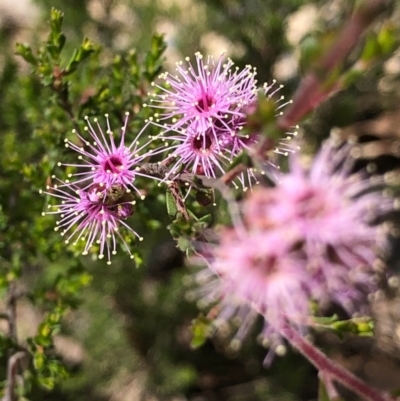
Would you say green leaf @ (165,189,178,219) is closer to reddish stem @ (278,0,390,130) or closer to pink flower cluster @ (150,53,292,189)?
pink flower cluster @ (150,53,292,189)

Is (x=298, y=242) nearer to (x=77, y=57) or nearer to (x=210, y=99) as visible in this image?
(x=210, y=99)

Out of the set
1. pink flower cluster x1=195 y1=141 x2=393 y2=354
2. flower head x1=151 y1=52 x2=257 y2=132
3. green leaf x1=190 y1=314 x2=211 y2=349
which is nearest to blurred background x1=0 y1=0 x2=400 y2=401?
flower head x1=151 y1=52 x2=257 y2=132

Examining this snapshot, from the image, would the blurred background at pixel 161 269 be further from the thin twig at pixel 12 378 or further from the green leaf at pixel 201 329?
the green leaf at pixel 201 329

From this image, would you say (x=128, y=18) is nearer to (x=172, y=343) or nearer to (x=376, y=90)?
(x=376, y=90)

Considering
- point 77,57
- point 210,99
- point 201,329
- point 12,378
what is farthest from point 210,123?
point 12,378

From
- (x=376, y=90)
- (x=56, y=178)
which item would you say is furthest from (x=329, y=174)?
(x=376, y=90)

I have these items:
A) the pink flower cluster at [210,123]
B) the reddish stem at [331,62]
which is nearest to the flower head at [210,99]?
the pink flower cluster at [210,123]
